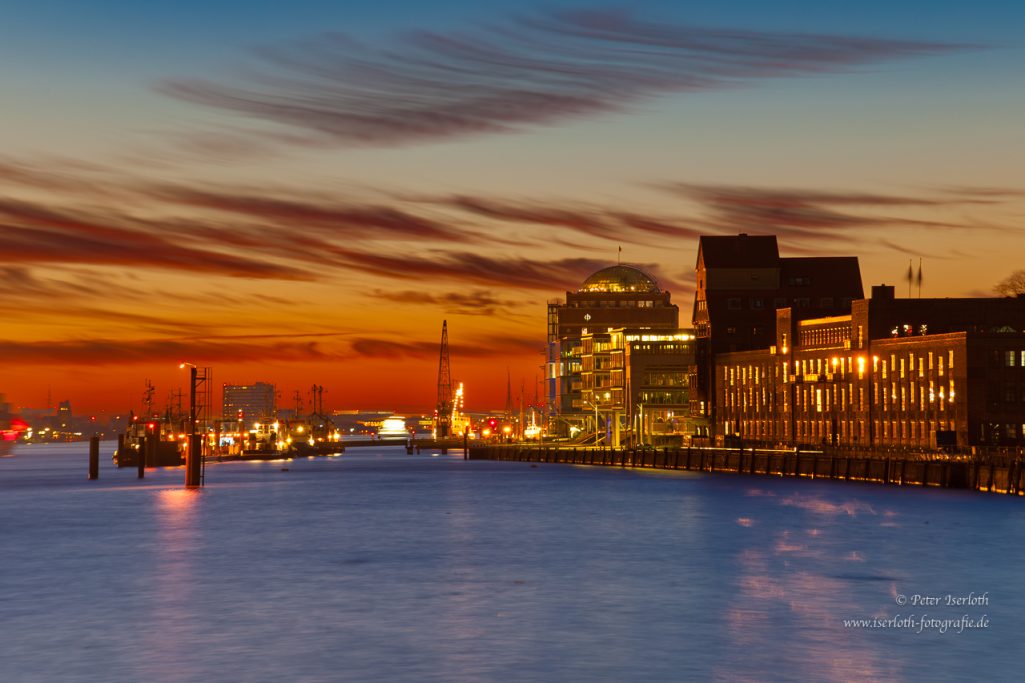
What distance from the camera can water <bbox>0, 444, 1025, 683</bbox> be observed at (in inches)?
1718

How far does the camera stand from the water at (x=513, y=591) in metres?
43.6

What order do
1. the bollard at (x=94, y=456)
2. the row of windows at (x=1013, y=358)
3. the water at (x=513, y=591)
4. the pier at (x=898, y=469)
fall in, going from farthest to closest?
the row of windows at (x=1013, y=358) < the bollard at (x=94, y=456) < the pier at (x=898, y=469) < the water at (x=513, y=591)

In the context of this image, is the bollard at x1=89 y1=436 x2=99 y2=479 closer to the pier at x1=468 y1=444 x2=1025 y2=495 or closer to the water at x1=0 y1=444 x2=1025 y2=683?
the water at x1=0 y1=444 x2=1025 y2=683

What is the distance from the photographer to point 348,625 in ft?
171

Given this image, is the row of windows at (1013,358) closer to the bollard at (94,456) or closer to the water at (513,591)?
the water at (513,591)

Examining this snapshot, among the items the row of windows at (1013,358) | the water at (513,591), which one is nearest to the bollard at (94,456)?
the water at (513,591)

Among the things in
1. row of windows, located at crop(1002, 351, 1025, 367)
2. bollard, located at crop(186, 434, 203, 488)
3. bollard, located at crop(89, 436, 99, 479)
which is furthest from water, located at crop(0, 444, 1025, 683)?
row of windows, located at crop(1002, 351, 1025, 367)

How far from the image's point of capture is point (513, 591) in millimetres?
62125

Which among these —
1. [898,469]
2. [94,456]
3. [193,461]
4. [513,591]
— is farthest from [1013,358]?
[513,591]

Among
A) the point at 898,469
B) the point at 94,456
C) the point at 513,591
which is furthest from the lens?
the point at 94,456

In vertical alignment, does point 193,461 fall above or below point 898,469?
above

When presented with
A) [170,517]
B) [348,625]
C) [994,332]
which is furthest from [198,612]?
[994,332]

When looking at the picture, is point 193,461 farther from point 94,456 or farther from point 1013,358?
point 1013,358

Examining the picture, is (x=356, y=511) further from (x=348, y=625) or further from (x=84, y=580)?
(x=348, y=625)
